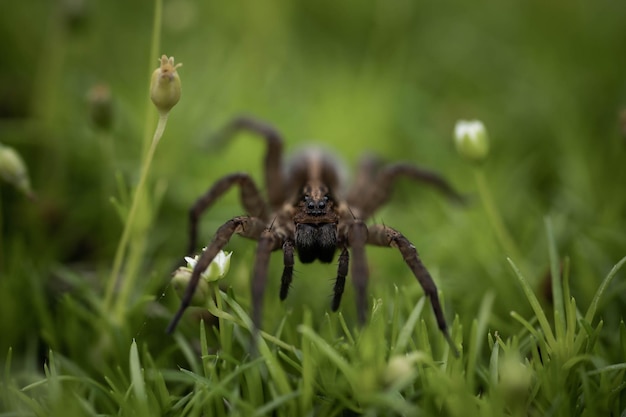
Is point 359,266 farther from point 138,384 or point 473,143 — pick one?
point 473,143

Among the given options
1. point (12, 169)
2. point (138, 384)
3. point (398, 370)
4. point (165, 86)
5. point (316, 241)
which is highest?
point (165, 86)

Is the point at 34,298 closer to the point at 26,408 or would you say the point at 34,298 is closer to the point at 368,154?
the point at 26,408

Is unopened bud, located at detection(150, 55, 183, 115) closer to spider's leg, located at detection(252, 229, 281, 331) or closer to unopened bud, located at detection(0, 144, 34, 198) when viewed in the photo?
spider's leg, located at detection(252, 229, 281, 331)

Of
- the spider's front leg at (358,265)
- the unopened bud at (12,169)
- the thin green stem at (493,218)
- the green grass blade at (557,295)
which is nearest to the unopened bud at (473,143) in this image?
the thin green stem at (493,218)

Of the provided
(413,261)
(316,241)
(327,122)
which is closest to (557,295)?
(413,261)

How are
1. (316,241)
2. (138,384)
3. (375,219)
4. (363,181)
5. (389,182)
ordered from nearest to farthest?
(138,384) → (316,241) → (389,182) → (375,219) → (363,181)

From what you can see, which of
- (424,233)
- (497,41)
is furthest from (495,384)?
(497,41)

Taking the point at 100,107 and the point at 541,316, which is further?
the point at 100,107

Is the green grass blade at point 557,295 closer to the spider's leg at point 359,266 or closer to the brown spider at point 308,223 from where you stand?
the brown spider at point 308,223
